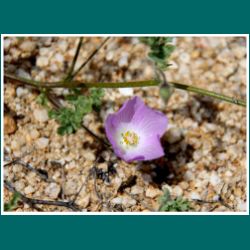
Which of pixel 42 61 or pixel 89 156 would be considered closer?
pixel 89 156

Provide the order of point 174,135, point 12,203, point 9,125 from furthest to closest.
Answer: point 174,135 → point 9,125 → point 12,203

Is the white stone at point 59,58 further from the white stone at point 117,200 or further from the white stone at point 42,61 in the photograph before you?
the white stone at point 117,200

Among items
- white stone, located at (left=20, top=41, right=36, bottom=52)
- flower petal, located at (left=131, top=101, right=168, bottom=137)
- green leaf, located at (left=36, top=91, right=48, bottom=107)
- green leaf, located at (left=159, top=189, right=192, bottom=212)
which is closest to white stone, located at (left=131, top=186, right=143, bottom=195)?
green leaf, located at (left=159, top=189, right=192, bottom=212)

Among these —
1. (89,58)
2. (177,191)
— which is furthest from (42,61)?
(177,191)

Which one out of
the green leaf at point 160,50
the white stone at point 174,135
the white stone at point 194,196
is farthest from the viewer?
the white stone at point 174,135

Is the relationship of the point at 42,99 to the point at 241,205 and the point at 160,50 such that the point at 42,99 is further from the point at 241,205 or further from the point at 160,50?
the point at 241,205

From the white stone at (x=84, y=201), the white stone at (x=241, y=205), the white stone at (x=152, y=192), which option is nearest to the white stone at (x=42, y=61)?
the white stone at (x=84, y=201)

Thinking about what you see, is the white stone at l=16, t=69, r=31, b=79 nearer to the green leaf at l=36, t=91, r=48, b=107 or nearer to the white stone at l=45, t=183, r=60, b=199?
the green leaf at l=36, t=91, r=48, b=107
